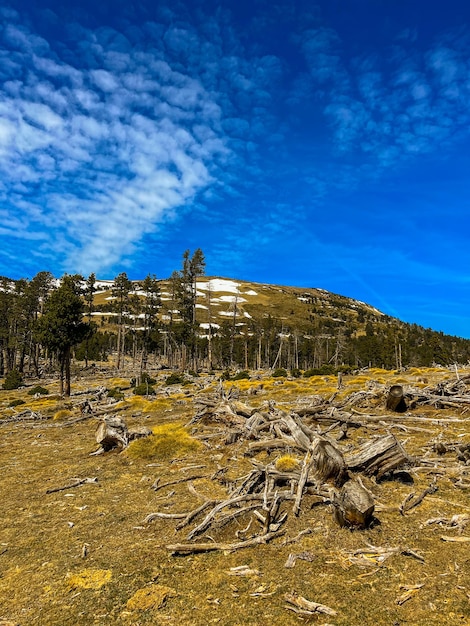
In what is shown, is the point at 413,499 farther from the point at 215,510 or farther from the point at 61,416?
the point at 61,416

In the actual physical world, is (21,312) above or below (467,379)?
above

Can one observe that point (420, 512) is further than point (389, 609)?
Yes

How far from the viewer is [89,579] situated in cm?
657

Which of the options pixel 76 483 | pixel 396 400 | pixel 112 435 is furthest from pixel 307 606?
pixel 396 400

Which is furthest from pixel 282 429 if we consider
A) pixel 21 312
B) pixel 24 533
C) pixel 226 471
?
pixel 21 312

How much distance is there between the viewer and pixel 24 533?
8.72 meters

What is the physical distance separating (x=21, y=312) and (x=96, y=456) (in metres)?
57.5

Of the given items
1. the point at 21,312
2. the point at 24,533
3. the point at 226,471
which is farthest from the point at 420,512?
the point at 21,312

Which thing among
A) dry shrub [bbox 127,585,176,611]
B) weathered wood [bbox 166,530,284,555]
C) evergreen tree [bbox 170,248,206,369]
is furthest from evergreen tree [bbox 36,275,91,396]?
dry shrub [bbox 127,585,176,611]

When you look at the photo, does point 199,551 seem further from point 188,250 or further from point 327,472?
point 188,250

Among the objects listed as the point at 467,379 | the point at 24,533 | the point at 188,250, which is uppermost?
the point at 188,250

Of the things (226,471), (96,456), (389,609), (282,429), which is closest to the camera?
(389,609)

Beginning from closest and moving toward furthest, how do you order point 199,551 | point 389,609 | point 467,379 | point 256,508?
point 389,609
point 199,551
point 256,508
point 467,379

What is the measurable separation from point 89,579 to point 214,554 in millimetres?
2141
